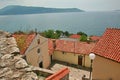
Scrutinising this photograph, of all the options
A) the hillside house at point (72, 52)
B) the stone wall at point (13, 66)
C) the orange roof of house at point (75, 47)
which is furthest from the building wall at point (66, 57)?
the stone wall at point (13, 66)

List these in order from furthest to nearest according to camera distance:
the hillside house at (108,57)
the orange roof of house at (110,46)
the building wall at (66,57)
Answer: the building wall at (66,57), the orange roof of house at (110,46), the hillside house at (108,57)

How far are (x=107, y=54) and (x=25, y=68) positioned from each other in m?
11.6

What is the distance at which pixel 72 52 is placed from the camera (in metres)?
27.6

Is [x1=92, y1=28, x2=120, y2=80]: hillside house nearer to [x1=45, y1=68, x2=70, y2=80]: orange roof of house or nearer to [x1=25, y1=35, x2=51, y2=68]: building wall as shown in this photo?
[x1=45, y1=68, x2=70, y2=80]: orange roof of house

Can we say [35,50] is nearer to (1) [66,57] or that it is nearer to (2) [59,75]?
(1) [66,57]

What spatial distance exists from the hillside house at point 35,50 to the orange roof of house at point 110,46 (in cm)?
953

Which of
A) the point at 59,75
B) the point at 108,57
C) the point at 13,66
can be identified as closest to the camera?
the point at 13,66

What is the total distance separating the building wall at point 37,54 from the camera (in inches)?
844

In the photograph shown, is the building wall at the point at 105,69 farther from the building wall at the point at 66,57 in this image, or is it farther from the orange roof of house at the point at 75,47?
the building wall at the point at 66,57

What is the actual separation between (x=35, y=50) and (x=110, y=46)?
11973 mm

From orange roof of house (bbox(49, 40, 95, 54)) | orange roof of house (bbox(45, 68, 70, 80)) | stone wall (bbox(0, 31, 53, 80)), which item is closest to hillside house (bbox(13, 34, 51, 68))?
orange roof of house (bbox(49, 40, 95, 54))

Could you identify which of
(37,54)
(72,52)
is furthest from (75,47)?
(37,54)

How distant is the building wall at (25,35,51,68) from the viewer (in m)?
21.4

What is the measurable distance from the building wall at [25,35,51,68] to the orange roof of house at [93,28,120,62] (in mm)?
9982
